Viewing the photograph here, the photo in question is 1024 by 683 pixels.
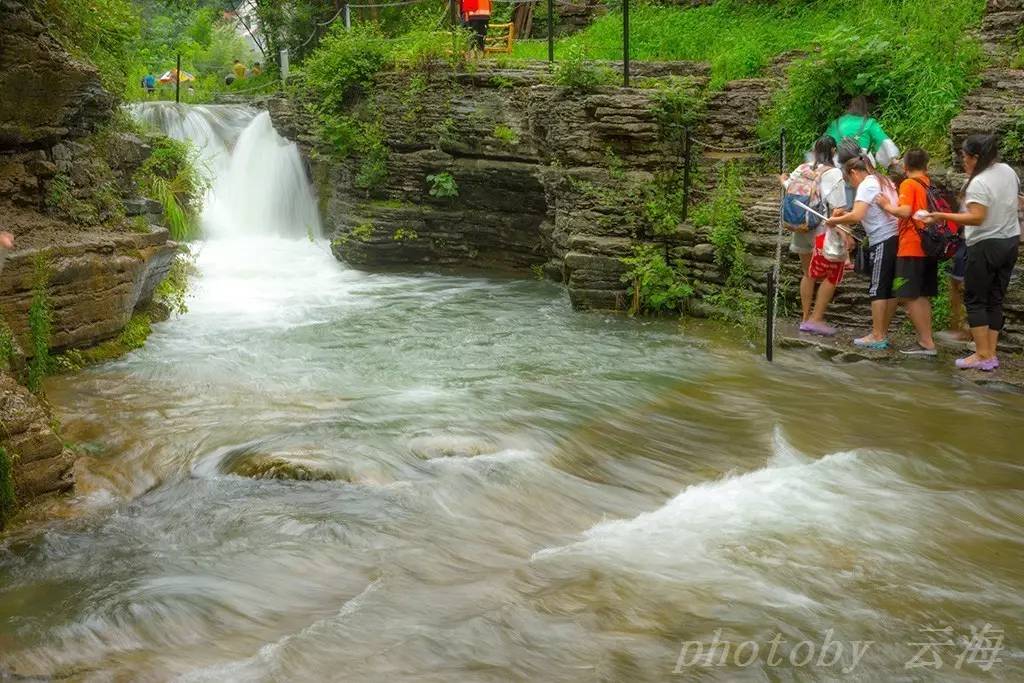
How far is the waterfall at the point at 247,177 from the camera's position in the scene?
67.4 ft

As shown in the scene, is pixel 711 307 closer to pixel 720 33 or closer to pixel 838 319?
pixel 838 319

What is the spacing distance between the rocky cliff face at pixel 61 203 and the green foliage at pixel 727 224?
631 centimetres

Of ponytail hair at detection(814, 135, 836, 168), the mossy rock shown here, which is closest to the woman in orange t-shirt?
ponytail hair at detection(814, 135, 836, 168)

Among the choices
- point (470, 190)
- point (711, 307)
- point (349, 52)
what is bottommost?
point (711, 307)

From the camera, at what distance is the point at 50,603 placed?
505 cm

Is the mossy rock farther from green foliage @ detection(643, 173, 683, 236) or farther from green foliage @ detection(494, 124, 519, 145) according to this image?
green foliage @ detection(494, 124, 519, 145)

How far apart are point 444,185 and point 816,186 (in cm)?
774

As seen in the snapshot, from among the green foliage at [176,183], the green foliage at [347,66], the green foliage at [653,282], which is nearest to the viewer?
the green foliage at [653,282]

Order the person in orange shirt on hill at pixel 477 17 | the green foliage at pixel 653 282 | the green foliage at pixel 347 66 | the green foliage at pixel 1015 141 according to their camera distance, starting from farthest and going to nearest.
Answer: the person in orange shirt on hill at pixel 477 17 < the green foliage at pixel 347 66 < the green foliage at pixel 653 282 < the green foliage at pixel 1015 141

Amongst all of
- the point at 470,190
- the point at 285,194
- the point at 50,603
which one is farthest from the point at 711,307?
the point at 285,194

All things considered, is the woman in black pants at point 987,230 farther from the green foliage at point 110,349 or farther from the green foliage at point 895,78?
the green foliage at point 110,349

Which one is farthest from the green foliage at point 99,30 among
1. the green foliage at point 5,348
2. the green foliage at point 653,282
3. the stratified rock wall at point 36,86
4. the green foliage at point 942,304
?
the green foliage at point 942,304

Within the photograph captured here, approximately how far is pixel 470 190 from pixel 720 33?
16.5 ft

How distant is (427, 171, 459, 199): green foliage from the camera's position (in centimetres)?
1636
